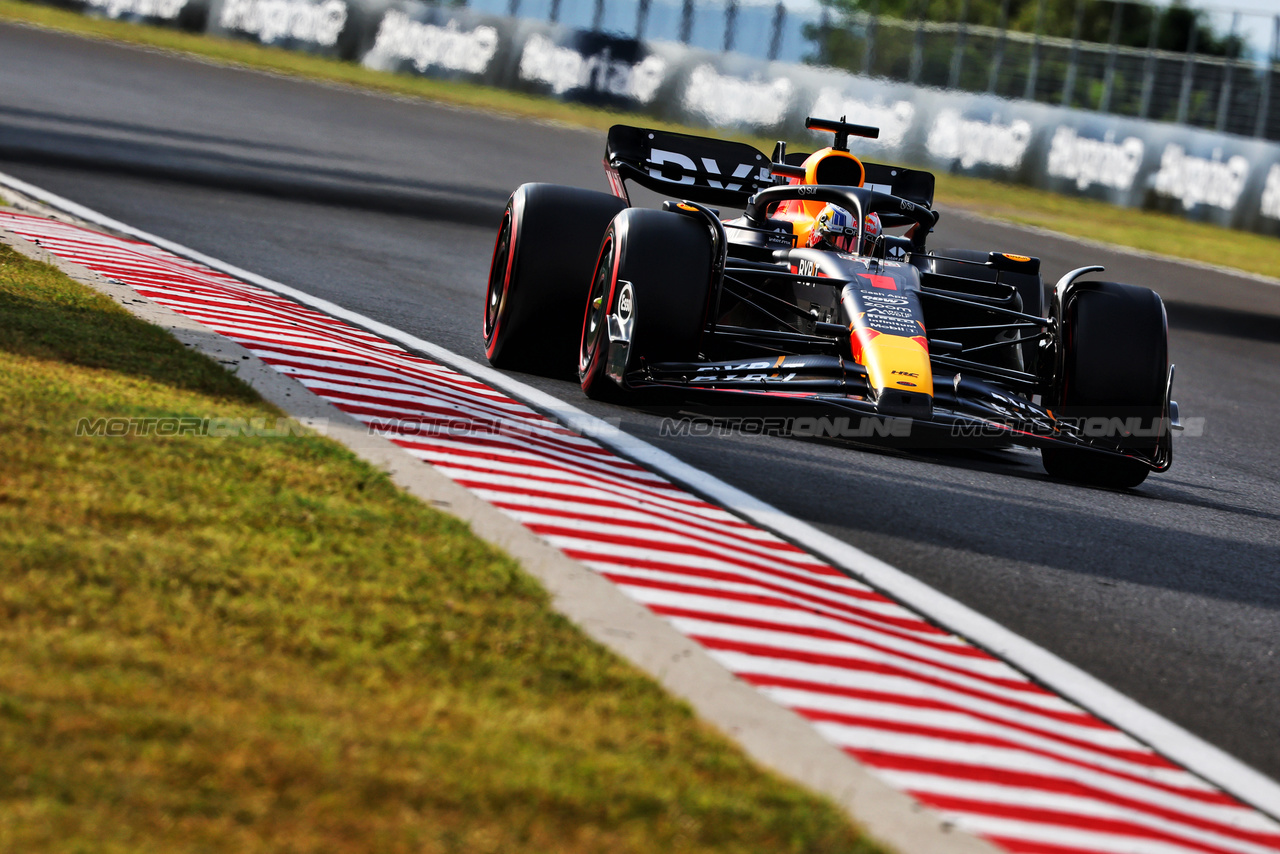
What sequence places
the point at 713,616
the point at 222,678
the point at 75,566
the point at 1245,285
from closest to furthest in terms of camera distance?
1. the point at 222,678
2. the point at 75,566
3. the point at 713,616
4. the point at 1245,285

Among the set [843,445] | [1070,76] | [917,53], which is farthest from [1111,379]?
[917,53]

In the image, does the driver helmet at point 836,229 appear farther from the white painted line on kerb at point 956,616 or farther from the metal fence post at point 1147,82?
the metal fence post at point 1147,82

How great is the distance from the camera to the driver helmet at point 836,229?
7.72m

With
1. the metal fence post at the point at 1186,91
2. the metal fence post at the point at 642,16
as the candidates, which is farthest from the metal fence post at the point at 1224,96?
the metal fence post at the point at 642,16

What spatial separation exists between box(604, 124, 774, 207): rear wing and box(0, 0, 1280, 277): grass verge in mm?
11549

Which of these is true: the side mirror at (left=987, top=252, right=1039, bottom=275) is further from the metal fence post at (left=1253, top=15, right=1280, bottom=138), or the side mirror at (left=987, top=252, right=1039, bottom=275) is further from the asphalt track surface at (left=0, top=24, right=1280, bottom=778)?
the metal fence post at (left=1253, top=15, right=1280, bottom=138)

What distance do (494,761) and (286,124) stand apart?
814 inches

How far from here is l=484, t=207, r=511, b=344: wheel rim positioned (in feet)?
26.0

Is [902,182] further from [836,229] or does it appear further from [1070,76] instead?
[1070,76]

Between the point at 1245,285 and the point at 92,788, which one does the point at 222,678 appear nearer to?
the point at 92,788

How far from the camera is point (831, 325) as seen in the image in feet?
22.4

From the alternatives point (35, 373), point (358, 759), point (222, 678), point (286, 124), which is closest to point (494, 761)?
point (358, 759)

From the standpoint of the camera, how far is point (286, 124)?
22391 millimetres

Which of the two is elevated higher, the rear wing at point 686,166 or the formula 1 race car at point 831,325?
the rear wing at point 686,166
